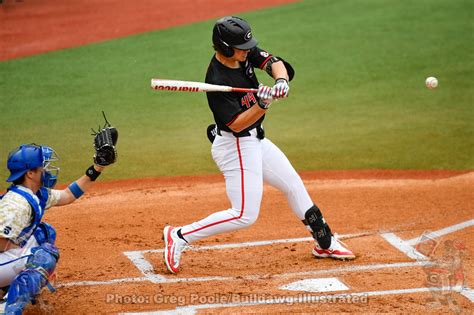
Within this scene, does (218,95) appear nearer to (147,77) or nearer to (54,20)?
(147,77)

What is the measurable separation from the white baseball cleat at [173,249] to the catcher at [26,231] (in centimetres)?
98

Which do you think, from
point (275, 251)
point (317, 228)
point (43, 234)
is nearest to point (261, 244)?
point (275, 251)

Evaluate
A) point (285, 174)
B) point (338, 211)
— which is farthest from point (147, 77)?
point (285, 174)

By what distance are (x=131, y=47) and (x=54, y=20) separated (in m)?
2.14

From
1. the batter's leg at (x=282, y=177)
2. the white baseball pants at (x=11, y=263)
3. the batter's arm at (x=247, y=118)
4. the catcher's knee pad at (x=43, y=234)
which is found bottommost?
the white baseball pants at (x=11, y=263)

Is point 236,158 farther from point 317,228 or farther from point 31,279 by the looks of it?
point 31,279

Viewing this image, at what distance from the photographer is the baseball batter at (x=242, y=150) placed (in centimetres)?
562

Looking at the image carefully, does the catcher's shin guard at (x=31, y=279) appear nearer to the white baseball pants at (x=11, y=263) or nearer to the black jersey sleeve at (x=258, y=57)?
the white baseball pants at (x=11, y=263)

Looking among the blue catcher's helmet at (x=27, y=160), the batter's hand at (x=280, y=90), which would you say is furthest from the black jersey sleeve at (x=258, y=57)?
the blue catcher's helmet at (x=27, y=160)

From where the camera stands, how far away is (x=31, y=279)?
473 centimetres

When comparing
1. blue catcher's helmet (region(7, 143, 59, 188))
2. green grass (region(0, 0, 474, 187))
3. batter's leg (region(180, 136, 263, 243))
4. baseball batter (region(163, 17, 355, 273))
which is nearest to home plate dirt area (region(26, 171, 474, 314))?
baseball batter (region(163, 17, 355, 273))

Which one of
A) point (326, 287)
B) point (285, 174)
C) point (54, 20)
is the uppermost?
point (54, 20)

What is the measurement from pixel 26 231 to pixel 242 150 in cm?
171

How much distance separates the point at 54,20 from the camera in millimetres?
14180
